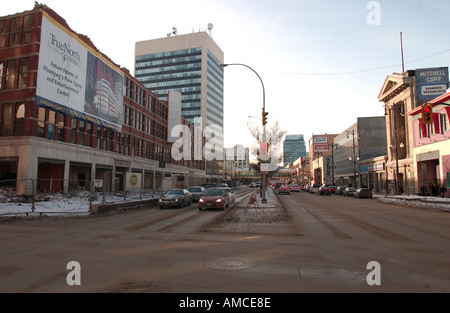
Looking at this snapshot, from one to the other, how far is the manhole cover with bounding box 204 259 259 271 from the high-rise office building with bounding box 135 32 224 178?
338 feet

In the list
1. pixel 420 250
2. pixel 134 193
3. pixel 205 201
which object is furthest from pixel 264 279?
pixel 134 193

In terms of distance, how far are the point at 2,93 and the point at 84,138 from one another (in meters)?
8.06

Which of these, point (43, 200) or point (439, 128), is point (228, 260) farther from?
point (439, 128)

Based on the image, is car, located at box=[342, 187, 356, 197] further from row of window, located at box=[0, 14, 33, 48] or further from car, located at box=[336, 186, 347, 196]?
row of window, located at box=[0, 14, 33, 48]

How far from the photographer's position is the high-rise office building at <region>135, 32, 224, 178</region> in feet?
380

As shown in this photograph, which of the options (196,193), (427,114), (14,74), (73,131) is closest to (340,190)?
(196,193)

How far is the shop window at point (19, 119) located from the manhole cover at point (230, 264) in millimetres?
25429

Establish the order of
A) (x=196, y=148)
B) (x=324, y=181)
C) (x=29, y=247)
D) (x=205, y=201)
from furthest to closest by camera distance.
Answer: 1. (x=324, y=181)
2. (x=196, y=148)
3. (x=205, y=201)
4. (x=29, y=247)

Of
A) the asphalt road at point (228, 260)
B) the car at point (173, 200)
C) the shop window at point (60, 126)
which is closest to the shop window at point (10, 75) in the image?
the shop window at point (60, 126)

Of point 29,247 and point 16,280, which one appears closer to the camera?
point 16,280

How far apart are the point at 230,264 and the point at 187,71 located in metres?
118

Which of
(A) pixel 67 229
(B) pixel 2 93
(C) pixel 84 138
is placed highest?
(B) pixel 2 93

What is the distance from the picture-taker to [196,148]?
76.9m

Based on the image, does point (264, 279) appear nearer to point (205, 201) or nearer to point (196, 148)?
Result: point (205, 201)
